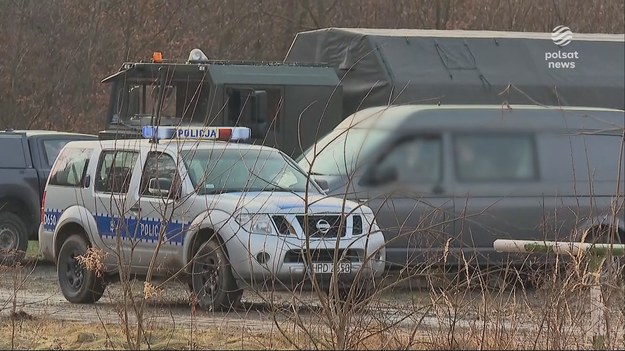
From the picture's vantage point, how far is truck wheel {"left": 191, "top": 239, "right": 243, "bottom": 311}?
11.4m

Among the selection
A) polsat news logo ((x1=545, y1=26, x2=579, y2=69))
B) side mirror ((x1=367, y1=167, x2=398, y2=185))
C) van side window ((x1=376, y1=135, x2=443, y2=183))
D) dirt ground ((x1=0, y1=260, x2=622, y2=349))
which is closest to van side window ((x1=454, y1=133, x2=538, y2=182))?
van side window ((x1=376, y1=135, x2=443, y2=183))

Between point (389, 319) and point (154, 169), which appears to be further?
point (154, 169)

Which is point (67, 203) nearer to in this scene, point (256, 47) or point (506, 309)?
point (506, 309)

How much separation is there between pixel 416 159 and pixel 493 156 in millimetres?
804

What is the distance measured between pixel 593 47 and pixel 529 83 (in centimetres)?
139

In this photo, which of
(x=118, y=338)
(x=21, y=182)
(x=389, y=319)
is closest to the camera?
(x=389, y=319)

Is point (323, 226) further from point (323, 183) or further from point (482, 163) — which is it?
point (482, 163)

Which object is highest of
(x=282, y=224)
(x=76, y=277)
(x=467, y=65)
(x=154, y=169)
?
(x=467, y=65)

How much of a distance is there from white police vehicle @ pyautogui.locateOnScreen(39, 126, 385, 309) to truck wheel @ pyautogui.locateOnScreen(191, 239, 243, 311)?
1 centimetres

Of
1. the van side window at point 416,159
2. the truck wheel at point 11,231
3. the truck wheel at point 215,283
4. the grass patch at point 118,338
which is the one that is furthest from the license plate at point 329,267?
the truck wheel at point 11,231

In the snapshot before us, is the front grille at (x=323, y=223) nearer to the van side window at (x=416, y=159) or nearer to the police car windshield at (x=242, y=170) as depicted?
the police car windshield at (x=242, y=170)

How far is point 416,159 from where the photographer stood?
13180 millimetres

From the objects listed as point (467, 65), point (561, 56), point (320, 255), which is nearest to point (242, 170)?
point (320, 255)

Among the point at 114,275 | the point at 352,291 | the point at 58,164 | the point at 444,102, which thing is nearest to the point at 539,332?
the point at 352,291
